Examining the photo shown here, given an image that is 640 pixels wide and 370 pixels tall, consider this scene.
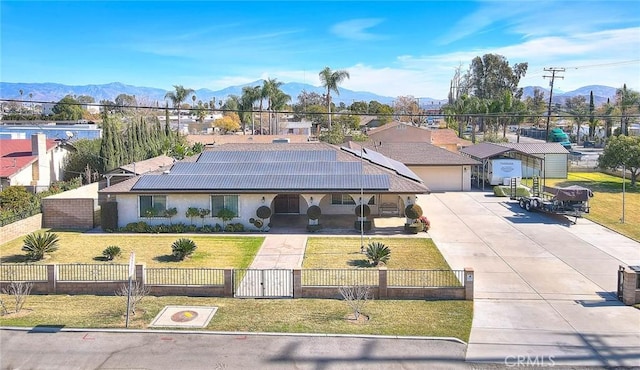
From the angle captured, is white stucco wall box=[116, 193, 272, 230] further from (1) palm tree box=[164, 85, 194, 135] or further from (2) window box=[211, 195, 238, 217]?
(1) palm tree box=[164, 85, 194, 135]

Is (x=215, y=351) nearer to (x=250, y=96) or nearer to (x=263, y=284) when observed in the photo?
(x=263, y=284)

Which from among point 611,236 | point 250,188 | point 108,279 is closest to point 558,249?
point 611,236

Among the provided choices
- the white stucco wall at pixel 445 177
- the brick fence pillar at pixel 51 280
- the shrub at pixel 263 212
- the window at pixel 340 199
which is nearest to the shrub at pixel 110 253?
the brick fence pillar at pixel 51 280

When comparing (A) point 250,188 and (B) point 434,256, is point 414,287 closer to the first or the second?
(B) point 434,256

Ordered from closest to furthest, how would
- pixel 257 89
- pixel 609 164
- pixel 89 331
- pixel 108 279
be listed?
1. pixel 89 331
2. pixel 108 279
3. pixel 609 164
4. pixel 257 89

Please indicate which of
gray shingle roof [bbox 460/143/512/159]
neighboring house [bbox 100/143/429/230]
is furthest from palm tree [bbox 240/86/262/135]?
neighboring house [bbox 100/143/429/230]
